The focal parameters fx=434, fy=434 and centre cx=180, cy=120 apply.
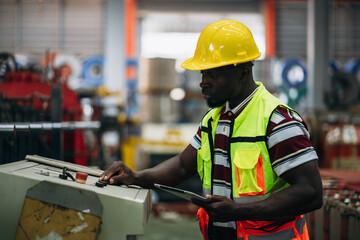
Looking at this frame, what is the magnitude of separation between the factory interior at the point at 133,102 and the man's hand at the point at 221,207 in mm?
259

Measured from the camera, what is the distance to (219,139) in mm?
2088

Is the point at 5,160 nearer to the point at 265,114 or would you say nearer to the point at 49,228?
the point at 49,228

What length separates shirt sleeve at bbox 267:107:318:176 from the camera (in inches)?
69.7

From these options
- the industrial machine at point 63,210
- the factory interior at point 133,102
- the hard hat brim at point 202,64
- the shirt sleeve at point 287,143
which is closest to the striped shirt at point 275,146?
the shirt sleeve at point 287,143

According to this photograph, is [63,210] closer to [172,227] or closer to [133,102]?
[172,227]

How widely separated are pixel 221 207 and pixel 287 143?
38 centimetres

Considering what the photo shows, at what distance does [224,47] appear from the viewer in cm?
206

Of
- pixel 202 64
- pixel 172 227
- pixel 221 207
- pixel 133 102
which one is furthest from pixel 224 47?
pixel 133 102

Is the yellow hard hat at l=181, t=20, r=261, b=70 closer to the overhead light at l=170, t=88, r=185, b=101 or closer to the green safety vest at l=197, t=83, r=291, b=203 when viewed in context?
the green safety vest at l=197, t=83, r=291, b=203

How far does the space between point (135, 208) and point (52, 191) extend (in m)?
0.32

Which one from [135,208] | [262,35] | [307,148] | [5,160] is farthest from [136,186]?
[262,35]

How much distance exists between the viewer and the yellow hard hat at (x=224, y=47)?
2053mm

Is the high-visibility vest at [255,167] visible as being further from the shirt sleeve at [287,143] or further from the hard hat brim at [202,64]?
the hard hat brim at [202,64]

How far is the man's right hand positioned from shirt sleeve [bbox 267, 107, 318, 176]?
685 mm
